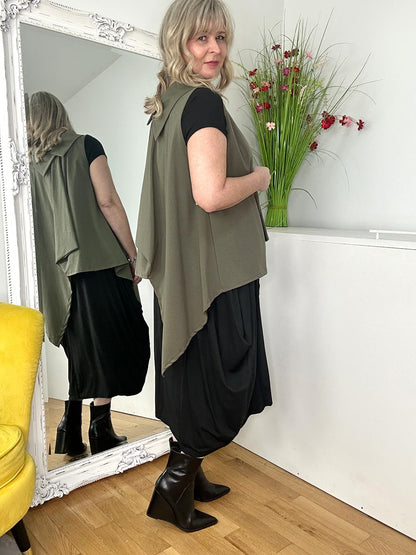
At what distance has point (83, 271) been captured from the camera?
5.90 ft

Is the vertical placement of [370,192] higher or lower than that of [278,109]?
lower

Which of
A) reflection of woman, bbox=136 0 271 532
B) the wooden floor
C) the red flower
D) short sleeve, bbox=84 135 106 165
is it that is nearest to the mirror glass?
short sleeve, bbox=84 135 106 165

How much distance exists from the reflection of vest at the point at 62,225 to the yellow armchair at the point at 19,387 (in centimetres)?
23

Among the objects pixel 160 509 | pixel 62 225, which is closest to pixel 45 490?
pixel 160 509

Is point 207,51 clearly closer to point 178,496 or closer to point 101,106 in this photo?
point 101,106

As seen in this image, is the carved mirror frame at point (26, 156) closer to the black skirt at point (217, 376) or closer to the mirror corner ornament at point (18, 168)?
the mirror corner ornament at point (18, 168)

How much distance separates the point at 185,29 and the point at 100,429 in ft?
4.64

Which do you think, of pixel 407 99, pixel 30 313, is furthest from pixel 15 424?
pixel 407 99

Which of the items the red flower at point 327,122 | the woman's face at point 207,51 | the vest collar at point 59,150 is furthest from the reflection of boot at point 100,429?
the red flower at point 327,122

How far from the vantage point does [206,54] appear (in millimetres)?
1457

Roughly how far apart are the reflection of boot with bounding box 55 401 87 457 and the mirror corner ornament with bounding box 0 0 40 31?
127cm

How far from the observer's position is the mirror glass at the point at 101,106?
1675 millimetres

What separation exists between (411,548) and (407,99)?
5.11 feet

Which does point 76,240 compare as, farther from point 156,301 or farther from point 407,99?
point 407,99
